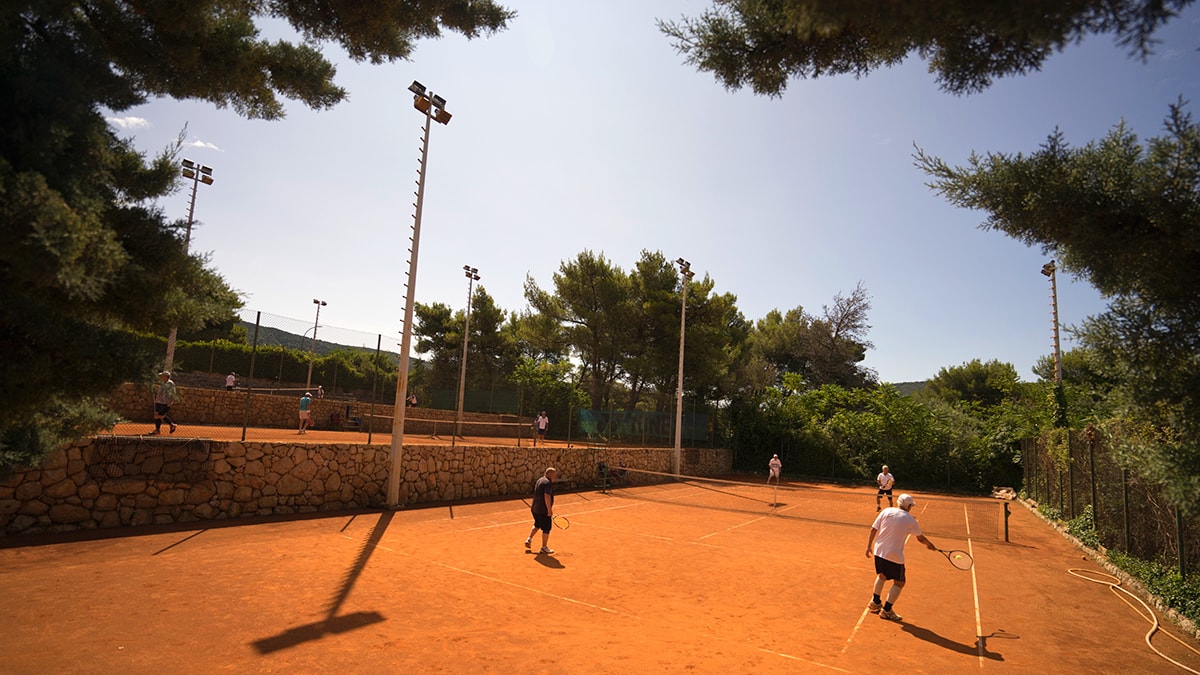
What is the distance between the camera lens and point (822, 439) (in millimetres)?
35062

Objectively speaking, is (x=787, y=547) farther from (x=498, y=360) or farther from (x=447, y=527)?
(x=498, y=360)

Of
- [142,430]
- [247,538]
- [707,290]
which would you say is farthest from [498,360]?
[247,538]

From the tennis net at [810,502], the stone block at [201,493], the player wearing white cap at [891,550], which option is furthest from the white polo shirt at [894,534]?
the stone block at [201,493]

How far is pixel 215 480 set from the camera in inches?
489

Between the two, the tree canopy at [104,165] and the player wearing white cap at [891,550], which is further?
the player wearing white cap at [891,550]

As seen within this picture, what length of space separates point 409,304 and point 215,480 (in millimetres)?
5864

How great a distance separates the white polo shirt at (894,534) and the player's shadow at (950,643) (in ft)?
2.86

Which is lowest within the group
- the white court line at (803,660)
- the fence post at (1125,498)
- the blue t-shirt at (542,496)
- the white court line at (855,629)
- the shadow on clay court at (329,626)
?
the shadow on clay court at (329,626)

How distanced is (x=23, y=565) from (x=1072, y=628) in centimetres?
1392

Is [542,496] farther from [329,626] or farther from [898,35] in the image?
[898,35]

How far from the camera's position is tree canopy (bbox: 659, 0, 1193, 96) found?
265cm

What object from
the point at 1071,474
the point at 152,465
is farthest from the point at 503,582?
the point at 1071,474

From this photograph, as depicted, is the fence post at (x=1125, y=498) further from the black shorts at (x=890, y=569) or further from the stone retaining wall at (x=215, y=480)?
the stone retaining wall at (x=215, y=480)

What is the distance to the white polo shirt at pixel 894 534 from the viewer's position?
8102 millimetres
